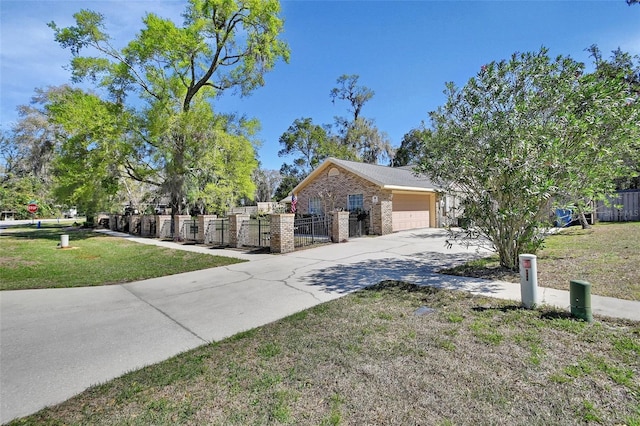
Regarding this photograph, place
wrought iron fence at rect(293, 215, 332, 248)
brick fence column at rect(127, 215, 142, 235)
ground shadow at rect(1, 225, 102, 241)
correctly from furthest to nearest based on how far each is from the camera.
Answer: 1. brick fence column at rect(127, 215, 142, 235)
2. ground shadow at rect(1, 225, 102, 241)
3. wrought iron fence at rect(293, 215, 332, 248)

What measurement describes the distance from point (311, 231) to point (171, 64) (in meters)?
15.8

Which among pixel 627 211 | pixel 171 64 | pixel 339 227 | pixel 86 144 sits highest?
pixel 171 64

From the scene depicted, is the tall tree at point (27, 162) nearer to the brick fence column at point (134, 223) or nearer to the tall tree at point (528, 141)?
the brick fence column at point (134, 223)

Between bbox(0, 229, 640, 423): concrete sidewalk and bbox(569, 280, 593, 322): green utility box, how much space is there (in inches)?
18.7

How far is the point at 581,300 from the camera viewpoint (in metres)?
4.00

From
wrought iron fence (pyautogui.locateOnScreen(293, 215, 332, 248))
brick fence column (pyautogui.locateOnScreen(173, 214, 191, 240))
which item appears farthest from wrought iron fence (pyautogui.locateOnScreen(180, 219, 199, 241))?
wrought iron fence (pyautogui.locateOnScreen(293, 215, 332, 248))

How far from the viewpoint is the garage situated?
1742 centimetres

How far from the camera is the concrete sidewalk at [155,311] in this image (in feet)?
10.7

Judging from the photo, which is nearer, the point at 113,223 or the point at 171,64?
the point at 171,64

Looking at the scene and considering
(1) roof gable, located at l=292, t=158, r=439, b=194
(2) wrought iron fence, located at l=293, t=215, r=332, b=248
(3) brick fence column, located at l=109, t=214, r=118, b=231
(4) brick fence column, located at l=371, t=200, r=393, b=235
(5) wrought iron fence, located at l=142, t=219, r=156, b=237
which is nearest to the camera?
(2) wrought iron fence, located at l=293, t=215, r=332, b=248

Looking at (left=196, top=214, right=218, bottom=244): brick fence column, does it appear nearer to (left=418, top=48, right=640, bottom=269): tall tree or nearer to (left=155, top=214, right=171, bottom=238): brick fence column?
(left=155, top=214, right=171, bottom=238): brick fence column

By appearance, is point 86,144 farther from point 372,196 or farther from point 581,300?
point 581,300

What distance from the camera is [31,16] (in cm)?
887

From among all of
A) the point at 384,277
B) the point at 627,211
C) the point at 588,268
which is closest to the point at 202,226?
the point at 384,277
